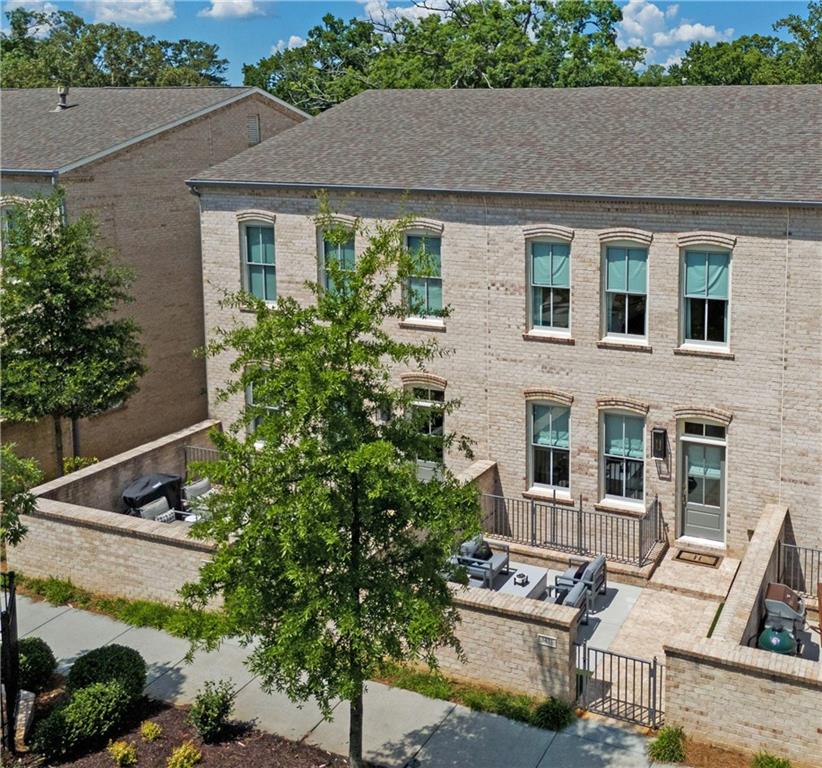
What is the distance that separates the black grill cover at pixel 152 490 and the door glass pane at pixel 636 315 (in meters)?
10.4

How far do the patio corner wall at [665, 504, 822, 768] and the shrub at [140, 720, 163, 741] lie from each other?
277 inches

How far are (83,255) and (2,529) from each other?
8.22 m

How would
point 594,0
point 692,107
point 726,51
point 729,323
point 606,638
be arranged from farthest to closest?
1. point 726,51
2. point 594,0
3. point 692,107
4. point 729,323
5. point 606,638

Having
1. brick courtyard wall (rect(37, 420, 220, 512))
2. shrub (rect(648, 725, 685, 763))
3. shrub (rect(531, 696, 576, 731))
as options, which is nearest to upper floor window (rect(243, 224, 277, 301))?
brick courtyard wall (rect(37, 420, 220, 512))

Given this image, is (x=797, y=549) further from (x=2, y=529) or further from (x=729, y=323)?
(x=2, y=529)

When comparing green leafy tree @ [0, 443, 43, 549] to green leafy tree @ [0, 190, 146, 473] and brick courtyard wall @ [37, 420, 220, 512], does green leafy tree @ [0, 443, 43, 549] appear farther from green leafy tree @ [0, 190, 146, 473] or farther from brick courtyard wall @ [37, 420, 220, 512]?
green leafy tree @ [0, 190, 146, 473]

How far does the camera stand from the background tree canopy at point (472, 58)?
171ft

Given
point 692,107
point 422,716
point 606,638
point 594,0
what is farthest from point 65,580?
point 594,0

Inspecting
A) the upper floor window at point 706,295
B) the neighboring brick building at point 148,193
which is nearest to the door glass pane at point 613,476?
the upper floor window at point 706,295

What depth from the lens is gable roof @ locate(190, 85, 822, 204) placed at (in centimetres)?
1967

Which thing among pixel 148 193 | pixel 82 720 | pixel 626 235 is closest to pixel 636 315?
pixel 626 235

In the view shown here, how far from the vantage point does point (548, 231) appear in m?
20.7

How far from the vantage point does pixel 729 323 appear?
1955 centimetres

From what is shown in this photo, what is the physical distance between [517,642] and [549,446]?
6.99m
